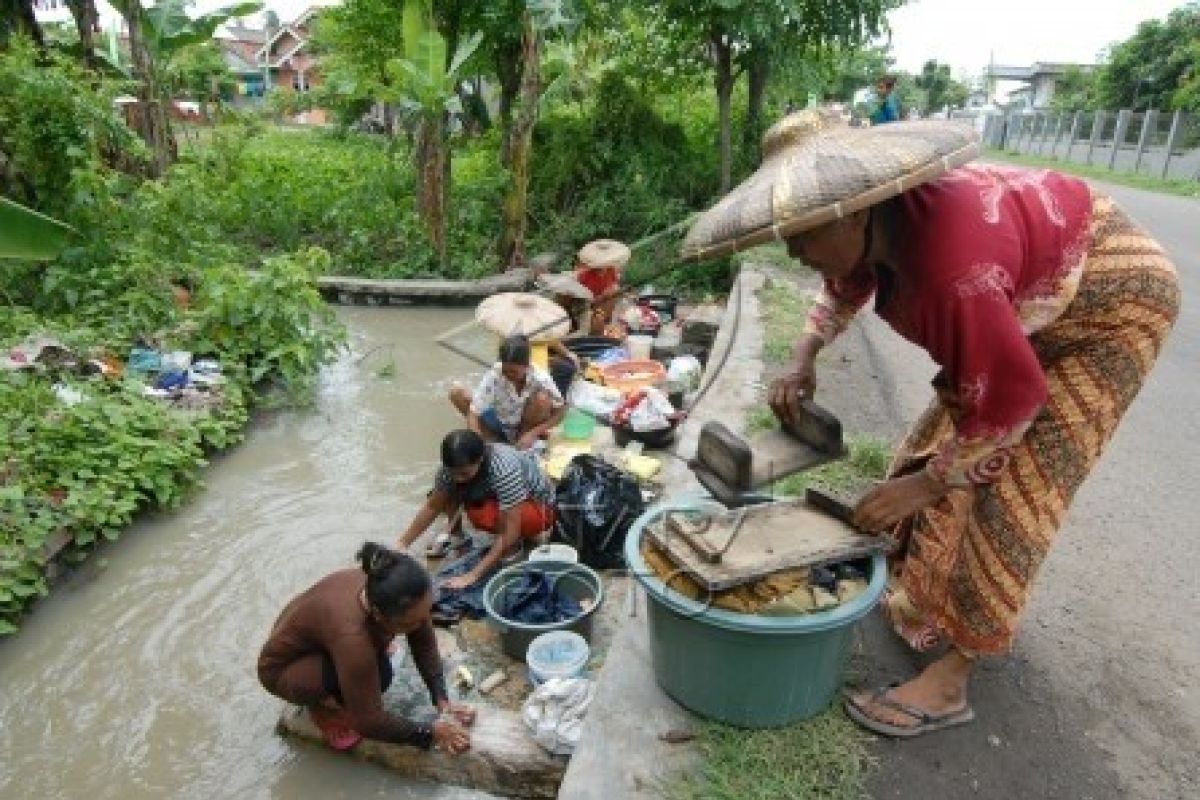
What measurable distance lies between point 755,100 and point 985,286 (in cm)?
1009

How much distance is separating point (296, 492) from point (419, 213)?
5.90 m

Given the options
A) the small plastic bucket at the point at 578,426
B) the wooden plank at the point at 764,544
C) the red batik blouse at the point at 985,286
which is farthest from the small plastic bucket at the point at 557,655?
the small plastic bucket at the point at 578,426

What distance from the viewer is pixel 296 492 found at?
5.28 meters

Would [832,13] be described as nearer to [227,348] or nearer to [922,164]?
[227,348]

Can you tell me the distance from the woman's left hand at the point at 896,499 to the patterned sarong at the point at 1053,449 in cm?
17

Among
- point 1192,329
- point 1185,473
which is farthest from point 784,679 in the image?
point 1192,329

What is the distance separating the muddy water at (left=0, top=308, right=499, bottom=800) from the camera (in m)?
3.13

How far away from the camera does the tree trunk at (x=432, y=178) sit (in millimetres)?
9578

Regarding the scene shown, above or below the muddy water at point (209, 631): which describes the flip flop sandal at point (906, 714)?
above

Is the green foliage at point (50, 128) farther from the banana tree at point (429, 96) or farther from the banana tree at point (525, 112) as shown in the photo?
the banana tree at point (525, 112)

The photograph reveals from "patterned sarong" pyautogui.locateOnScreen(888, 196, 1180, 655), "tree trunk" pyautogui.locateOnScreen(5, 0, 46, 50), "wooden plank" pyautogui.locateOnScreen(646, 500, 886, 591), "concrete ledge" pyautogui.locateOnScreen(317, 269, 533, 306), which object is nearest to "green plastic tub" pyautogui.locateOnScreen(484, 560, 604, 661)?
"wooden plank" pyautogui.locateOnScreen(646, 500, 886, 591)

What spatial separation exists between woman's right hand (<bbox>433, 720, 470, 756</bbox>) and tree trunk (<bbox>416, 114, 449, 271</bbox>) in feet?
25.5

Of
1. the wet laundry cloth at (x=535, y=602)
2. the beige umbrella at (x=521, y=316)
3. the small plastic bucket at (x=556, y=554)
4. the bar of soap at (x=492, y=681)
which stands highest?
the beige umbrella at (x=521, y=316)

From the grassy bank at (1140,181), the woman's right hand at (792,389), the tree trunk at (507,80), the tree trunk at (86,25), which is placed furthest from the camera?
the grassy bank at (1140,181)
